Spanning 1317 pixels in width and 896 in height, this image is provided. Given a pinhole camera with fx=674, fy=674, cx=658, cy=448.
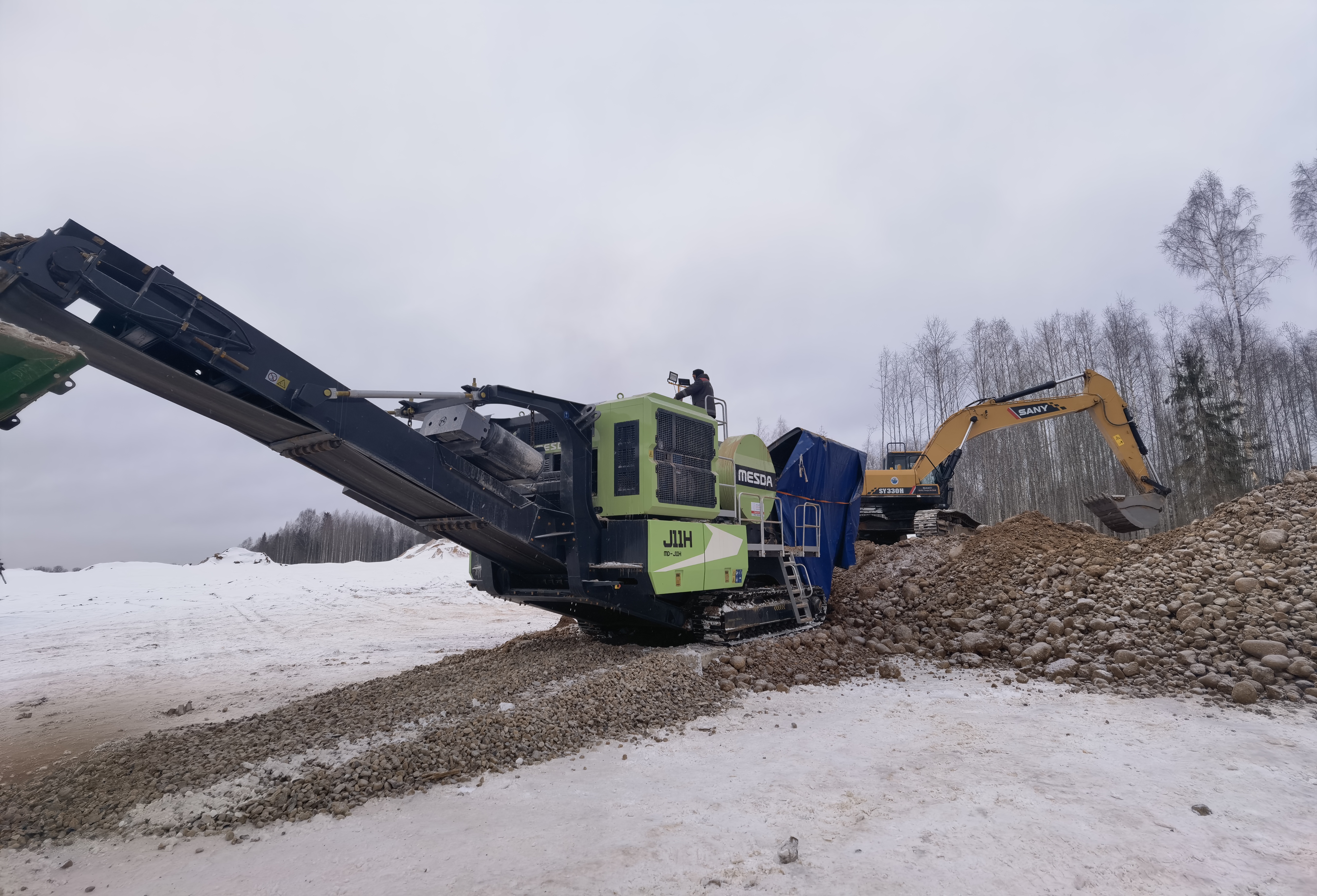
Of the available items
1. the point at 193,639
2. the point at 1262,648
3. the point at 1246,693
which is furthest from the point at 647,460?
the point at 193,639

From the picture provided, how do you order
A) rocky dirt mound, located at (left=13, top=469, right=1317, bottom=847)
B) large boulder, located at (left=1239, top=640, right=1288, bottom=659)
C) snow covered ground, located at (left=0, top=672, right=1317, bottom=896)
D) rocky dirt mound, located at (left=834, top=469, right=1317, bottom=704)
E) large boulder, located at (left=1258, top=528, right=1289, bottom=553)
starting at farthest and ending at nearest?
large boulder, located at (left=1258, top=528, right=1289, bottom=553) < rocky dirt mound, located at (left=834, top=469, right=1317, bottom=704) < large boulder, located at (left=1239, top=640, right=1288, bottom=659) < rocky dirt mound, located at (left=13, top=469, right=1317, bottom=847) < snow covered ground, located at (left=0, top=672, right=1317, bottom=896)

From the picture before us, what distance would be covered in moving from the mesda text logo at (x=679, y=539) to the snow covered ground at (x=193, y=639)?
169 inches

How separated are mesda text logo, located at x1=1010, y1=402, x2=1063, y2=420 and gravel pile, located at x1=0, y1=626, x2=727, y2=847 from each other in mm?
9940

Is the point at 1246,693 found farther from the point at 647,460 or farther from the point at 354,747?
the point at 354,747

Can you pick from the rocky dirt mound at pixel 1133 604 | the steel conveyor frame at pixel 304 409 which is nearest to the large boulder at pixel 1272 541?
the rocky dirt mound at pixel 1133 604

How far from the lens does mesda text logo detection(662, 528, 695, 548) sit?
290 inches

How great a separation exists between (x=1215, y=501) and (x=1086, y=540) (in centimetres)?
1759

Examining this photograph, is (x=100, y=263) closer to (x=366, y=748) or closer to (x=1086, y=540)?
(x=366, y=748)

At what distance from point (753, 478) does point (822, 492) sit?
1.93 metres

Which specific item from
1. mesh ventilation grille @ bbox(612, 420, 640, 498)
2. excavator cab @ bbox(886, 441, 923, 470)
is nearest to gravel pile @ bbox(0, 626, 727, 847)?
mesh ventilation grille @ bbox(612, 420, 640, 498)

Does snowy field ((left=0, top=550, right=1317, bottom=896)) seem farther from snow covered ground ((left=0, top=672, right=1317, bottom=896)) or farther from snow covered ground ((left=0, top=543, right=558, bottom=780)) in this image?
snow covered ground ((left=0, top=543, right=558, bottom=780))

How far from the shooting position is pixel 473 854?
3424mm

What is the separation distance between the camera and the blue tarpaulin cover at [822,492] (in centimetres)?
998

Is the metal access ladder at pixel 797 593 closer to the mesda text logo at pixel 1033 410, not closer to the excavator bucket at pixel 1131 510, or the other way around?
the excavator bucket at pixel 1131 510
